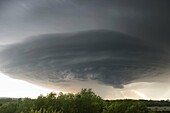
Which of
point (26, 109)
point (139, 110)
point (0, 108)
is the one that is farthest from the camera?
point (139, 110)

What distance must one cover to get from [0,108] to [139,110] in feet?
221

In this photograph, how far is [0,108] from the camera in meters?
141

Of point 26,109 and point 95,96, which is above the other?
point 95,96

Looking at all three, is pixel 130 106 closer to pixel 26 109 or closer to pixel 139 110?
pixel 139 110

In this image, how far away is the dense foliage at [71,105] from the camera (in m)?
139

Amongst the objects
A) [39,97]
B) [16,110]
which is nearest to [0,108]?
[16,110]

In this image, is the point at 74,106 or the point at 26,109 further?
the point at 74,106

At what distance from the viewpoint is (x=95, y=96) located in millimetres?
157875

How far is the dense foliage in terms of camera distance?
13862cm

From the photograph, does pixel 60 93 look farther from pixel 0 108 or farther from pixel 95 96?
pixel 0 108

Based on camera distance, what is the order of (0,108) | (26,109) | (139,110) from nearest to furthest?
(26,109)
(0,108)
(139,110)

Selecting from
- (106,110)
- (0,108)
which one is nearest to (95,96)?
(106,110)

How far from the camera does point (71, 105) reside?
14362 centimetres

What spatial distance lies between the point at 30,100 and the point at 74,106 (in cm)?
2048
